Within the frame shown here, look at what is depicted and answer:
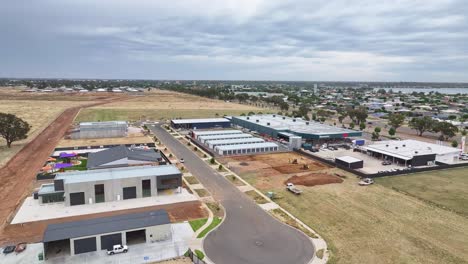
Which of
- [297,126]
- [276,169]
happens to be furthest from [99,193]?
[297,126]

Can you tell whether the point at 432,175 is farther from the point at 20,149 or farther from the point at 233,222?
the point at 20,149

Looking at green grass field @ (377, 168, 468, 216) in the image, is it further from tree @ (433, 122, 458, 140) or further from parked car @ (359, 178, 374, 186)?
tree @ (433, 122, 458, 140)

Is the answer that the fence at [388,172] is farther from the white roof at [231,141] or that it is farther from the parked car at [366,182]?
the white roof at [231,141]

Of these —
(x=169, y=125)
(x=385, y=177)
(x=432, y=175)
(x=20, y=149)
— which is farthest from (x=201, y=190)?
(x=169, y=125)

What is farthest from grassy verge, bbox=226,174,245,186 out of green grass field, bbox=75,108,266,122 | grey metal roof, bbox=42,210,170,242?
green grass field, bbox=75,108,266,122

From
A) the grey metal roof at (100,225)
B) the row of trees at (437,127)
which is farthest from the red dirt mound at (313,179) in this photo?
the row of trees at (437,127)

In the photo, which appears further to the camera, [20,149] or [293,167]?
[20,149]

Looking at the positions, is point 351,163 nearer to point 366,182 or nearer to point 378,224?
point 366,182
